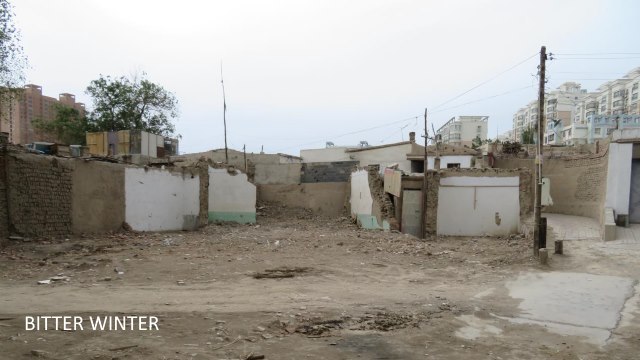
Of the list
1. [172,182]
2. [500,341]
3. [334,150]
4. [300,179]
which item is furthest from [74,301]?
[334,150]

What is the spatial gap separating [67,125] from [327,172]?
70.1ft

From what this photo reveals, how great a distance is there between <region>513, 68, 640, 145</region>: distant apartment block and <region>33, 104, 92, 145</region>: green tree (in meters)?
50.1

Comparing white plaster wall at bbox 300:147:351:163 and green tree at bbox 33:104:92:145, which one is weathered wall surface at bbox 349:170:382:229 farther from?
green tree at bbox 33:104:92:145

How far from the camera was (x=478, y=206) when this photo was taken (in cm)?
1794

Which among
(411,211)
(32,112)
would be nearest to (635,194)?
(411,211)

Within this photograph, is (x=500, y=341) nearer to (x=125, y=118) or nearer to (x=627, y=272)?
(x=627, y=272)

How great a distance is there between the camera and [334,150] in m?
39.3

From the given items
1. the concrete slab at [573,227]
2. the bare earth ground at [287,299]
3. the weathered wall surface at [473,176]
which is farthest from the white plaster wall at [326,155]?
the bare earth ground at [287,299]

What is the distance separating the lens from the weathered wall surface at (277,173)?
1030 inches

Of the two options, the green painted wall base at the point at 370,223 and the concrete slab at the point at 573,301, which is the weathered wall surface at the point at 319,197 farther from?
the concrete slab at the point at 573,301

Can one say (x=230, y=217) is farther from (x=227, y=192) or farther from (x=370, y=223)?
(x=370, y=223)

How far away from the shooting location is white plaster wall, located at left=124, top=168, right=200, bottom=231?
46.9ft

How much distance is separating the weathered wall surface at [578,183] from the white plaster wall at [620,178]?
1.02 m

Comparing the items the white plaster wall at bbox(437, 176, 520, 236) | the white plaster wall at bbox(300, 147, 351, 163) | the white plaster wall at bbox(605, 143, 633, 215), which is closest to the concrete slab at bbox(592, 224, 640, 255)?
the white plaster wall at bbox(605, 143, 633, 215)
